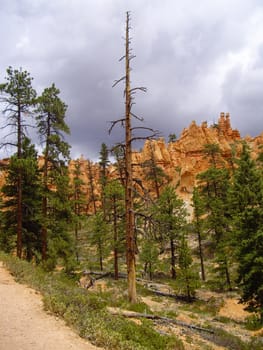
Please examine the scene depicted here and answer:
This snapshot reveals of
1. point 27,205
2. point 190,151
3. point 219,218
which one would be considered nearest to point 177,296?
point 219,218

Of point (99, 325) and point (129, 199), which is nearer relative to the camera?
point (99, 325)

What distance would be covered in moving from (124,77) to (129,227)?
7.05 metres

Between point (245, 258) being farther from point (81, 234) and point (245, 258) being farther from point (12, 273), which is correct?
point (81, 234)

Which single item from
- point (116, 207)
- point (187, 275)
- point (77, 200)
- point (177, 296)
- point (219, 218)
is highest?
point (77, 200)

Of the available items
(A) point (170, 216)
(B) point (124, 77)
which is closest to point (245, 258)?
(B) point (124, 77)

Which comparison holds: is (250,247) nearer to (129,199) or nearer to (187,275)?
(129,199)

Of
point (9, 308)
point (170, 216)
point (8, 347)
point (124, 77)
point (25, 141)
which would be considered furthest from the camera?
point (170, 216)

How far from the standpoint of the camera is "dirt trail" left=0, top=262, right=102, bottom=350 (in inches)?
196

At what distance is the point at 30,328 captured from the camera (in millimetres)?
5730

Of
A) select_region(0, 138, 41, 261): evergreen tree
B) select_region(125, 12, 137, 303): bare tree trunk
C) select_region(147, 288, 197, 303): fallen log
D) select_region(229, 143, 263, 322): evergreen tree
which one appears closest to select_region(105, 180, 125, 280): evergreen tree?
select_region(147, 288, 197, 303): fallen log

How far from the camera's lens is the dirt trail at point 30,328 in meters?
4.97

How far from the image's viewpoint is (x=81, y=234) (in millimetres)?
48906

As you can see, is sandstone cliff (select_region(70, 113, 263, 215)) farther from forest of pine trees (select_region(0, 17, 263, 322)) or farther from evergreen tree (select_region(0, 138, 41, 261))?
evergreen tree (select_region(0, 138, 41, 261))

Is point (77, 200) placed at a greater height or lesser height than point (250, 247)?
greater
